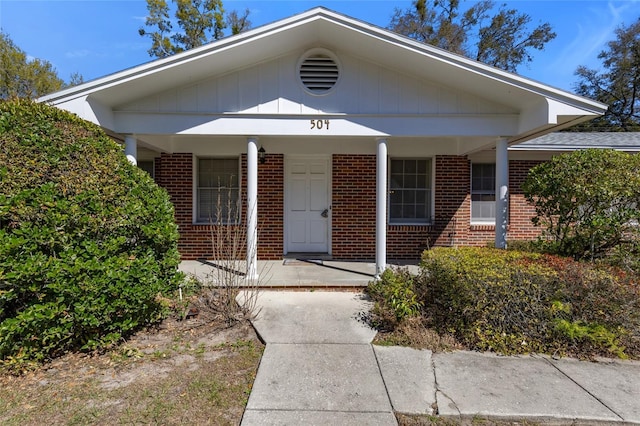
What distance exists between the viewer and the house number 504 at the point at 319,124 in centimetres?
607

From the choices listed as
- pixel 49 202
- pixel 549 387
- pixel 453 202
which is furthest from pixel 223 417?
pixel 453 202

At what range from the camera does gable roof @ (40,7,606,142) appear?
5383 millimetres

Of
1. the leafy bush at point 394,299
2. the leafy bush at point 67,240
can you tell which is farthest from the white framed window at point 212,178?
the leafy bush at point 394,299

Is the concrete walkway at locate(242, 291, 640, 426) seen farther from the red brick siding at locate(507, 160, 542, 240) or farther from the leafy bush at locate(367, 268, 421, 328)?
the red brick siding at locate(507, 160, 542, 240)

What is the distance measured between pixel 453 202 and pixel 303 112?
4.49 metres

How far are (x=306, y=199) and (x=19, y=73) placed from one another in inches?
910

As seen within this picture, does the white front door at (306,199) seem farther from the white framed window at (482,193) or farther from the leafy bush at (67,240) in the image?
the leafy bush at (67,240)

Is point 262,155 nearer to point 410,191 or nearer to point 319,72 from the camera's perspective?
point 319,72

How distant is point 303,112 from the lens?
6.05 meters

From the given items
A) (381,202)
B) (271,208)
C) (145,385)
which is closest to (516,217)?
(381,202)

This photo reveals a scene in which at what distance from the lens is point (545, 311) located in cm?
405

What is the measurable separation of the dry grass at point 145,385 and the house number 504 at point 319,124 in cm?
356

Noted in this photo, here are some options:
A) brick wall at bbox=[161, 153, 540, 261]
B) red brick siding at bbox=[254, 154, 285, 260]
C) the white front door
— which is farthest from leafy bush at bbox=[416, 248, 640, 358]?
red brick siding at bbox=[254, 154, 285, 260]

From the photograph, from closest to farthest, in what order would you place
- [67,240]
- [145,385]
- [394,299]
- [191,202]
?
[145,385], [67,240], [394,299], [191,202]
